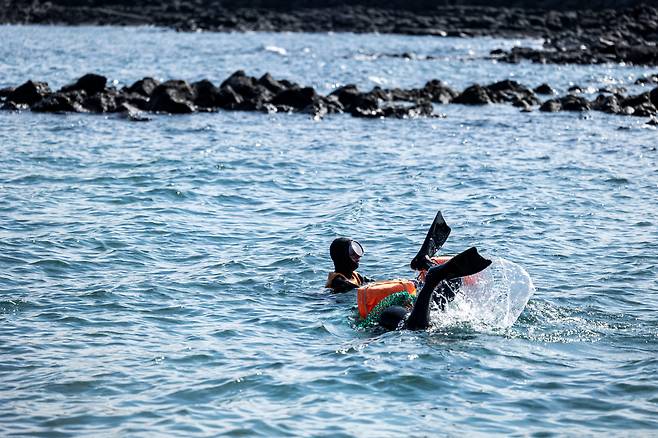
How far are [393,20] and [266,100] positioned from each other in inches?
2228

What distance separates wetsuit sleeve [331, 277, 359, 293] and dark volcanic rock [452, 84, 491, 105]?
2433cm

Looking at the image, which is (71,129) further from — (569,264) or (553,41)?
(553,41)

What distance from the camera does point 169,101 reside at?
104 ft

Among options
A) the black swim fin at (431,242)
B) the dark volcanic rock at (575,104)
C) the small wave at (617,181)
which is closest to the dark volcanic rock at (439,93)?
the dark volcanic rock at (575,104)

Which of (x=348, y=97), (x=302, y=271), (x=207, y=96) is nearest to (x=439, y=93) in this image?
(x=348, y=97)

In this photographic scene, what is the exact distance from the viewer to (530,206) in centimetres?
1883

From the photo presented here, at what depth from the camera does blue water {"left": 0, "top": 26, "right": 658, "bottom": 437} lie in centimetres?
930

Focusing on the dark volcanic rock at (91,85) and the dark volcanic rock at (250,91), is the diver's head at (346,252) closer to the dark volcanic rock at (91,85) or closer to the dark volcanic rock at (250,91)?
the dark volcanic rock at (250,91)

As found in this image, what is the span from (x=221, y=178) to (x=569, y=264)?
29.9ft

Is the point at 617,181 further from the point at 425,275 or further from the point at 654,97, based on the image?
the point at 654,97

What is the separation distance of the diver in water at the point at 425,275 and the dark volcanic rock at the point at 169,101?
64.0 feet

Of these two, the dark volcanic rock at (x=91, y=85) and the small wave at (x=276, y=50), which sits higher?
the small wave at (x=276, y=50)

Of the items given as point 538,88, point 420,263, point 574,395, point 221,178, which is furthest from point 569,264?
point 538,88

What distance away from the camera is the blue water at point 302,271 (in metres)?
9.30
